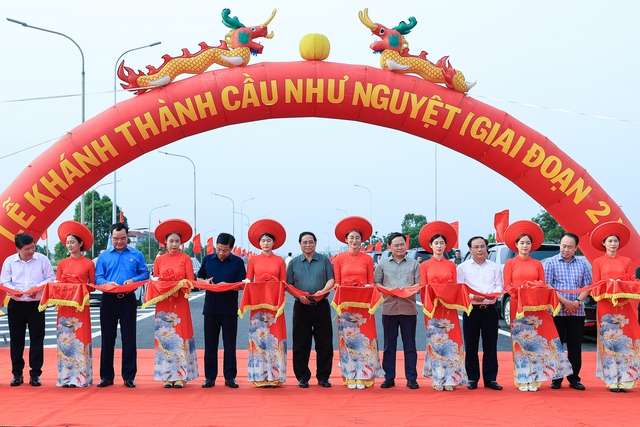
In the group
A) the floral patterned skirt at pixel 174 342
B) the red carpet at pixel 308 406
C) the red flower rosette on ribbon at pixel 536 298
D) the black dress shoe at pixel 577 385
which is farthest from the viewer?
the floral patterned skirt at pixel 174 342

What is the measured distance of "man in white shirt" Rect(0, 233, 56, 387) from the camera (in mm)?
7465

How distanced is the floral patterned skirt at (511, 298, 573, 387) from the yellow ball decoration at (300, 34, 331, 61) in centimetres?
381

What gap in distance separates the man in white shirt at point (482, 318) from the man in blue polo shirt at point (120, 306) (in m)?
3.35

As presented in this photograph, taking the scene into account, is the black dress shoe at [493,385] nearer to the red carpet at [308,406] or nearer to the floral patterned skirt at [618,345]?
the red carpet at [308,406]

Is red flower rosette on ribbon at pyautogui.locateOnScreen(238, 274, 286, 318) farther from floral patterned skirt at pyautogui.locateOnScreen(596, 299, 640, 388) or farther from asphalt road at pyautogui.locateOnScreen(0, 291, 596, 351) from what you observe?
asphalt road at pyautogui.locateOnScreen(0, 291, 596, 351)

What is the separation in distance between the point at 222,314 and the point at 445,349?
228 cm

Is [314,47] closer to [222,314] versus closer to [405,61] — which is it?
[405,61]

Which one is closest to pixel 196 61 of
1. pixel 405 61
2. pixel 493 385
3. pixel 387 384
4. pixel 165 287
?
A: pixel 405 61

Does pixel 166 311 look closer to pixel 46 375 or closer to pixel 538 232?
pixel 46 375

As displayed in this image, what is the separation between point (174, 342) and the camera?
7375 mm

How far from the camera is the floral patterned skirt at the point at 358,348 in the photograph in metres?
7.30

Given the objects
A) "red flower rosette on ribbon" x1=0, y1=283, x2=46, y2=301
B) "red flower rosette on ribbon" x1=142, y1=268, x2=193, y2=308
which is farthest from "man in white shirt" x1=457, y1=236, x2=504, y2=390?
"red flower rosette on ribbon" x1=0, y1=283, x2=46, y2=301

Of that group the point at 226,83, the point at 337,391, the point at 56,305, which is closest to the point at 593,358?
the point at 337,391

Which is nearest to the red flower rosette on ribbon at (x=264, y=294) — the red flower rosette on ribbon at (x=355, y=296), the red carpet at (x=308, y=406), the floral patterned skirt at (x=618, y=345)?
the red flower rosette on ribbon at (x=355, y=296)
